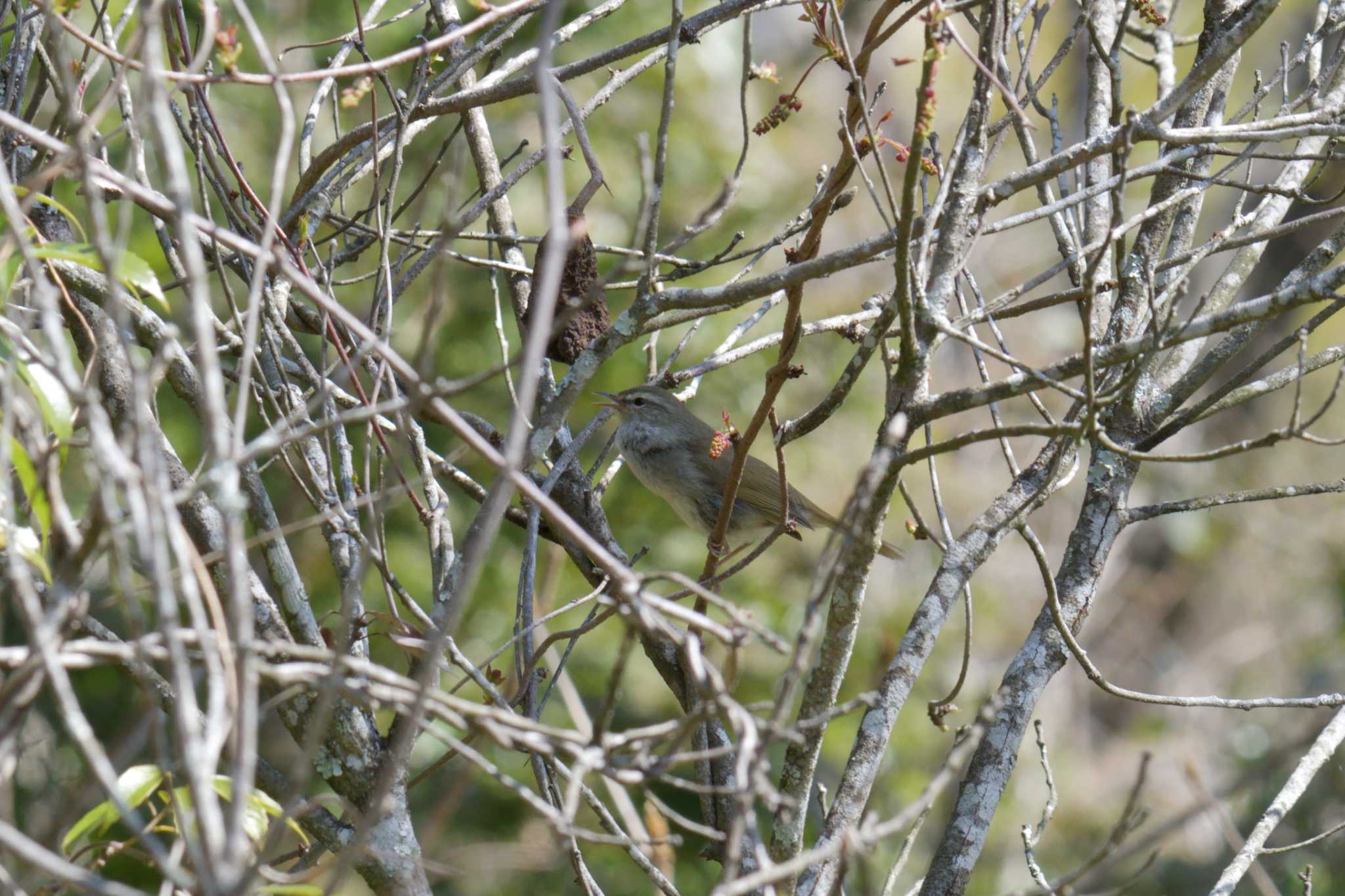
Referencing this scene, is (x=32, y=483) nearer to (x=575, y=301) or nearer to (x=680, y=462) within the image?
(x=575, y=301)

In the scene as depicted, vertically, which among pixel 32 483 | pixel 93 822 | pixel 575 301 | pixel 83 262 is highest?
pixel 575 301

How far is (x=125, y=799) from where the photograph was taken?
1.71 meters

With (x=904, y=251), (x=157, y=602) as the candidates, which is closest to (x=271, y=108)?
(x=904, y=251)

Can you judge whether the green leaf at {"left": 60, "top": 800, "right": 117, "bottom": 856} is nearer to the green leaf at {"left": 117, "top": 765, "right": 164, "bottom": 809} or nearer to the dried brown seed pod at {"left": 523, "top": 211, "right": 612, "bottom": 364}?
the green leaf at {"left": 117, "top": 765, "right": 164, "bottom": 809}

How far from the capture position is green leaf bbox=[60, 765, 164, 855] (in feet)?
5.84

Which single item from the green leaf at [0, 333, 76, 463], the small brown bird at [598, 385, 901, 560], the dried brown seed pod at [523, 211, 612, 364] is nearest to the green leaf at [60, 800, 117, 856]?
the green leaf at [0, 333, 76, 463]

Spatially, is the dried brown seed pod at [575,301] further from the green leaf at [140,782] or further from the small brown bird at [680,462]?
the small brown bird at [680,462]

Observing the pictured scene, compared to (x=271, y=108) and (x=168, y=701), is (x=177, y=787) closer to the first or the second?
(x=168, y=701)

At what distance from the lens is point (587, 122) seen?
6398mm

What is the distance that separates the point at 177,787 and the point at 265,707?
734mm

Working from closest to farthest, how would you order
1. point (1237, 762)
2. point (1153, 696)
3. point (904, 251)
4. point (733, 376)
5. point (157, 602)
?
point (157, 602) → point (904, 251) → point (1153, 696) → point (733, 376) → point (1237, 762)

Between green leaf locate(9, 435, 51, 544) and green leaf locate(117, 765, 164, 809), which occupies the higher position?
green leaf locate(9, 435, 51, 544)

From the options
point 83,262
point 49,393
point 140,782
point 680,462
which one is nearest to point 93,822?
point 140,782

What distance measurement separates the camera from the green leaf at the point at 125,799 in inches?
70.1
